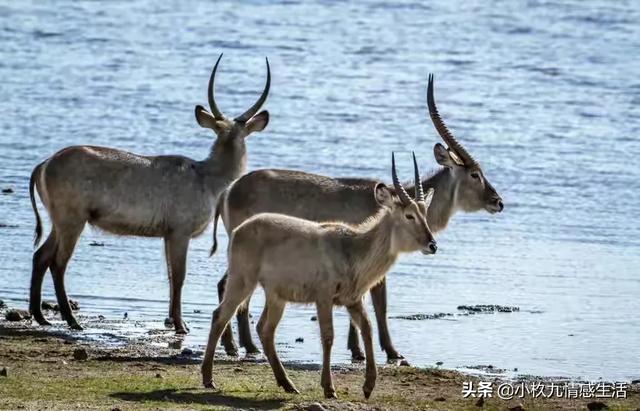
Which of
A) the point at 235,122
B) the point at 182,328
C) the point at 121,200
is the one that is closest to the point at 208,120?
the point at 235,122

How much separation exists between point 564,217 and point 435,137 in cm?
514

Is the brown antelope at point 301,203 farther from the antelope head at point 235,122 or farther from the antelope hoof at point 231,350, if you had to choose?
the antelope head at point 235,122

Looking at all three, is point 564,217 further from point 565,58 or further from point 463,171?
point 565,58

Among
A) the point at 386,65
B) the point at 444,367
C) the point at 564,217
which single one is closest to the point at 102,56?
the point at 386,65

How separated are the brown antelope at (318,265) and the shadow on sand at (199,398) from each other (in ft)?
1.15

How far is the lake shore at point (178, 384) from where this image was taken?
406 inches

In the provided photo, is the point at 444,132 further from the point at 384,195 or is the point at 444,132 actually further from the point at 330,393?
the point at 330,393

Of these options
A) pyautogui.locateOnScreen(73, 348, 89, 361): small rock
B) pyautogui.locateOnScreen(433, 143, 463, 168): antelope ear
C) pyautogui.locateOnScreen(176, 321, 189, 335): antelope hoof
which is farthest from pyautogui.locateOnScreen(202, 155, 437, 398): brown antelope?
pyautogui.locateOnScreen(433, 143, 463, 168): antelope ear

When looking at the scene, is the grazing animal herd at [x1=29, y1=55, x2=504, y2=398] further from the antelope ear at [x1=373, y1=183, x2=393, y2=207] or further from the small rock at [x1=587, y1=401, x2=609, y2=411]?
the small rock at [x1=587, y1=401, x2=609, y2=411]

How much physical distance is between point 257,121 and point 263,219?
412 centimetres

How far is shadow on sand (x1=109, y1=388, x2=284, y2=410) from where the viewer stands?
10367mm

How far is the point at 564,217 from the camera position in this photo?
18.2m

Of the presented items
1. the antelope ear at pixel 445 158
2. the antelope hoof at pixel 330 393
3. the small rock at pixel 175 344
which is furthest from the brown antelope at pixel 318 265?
the antelope ear at pixel 445 158

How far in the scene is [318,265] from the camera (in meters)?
10.9
